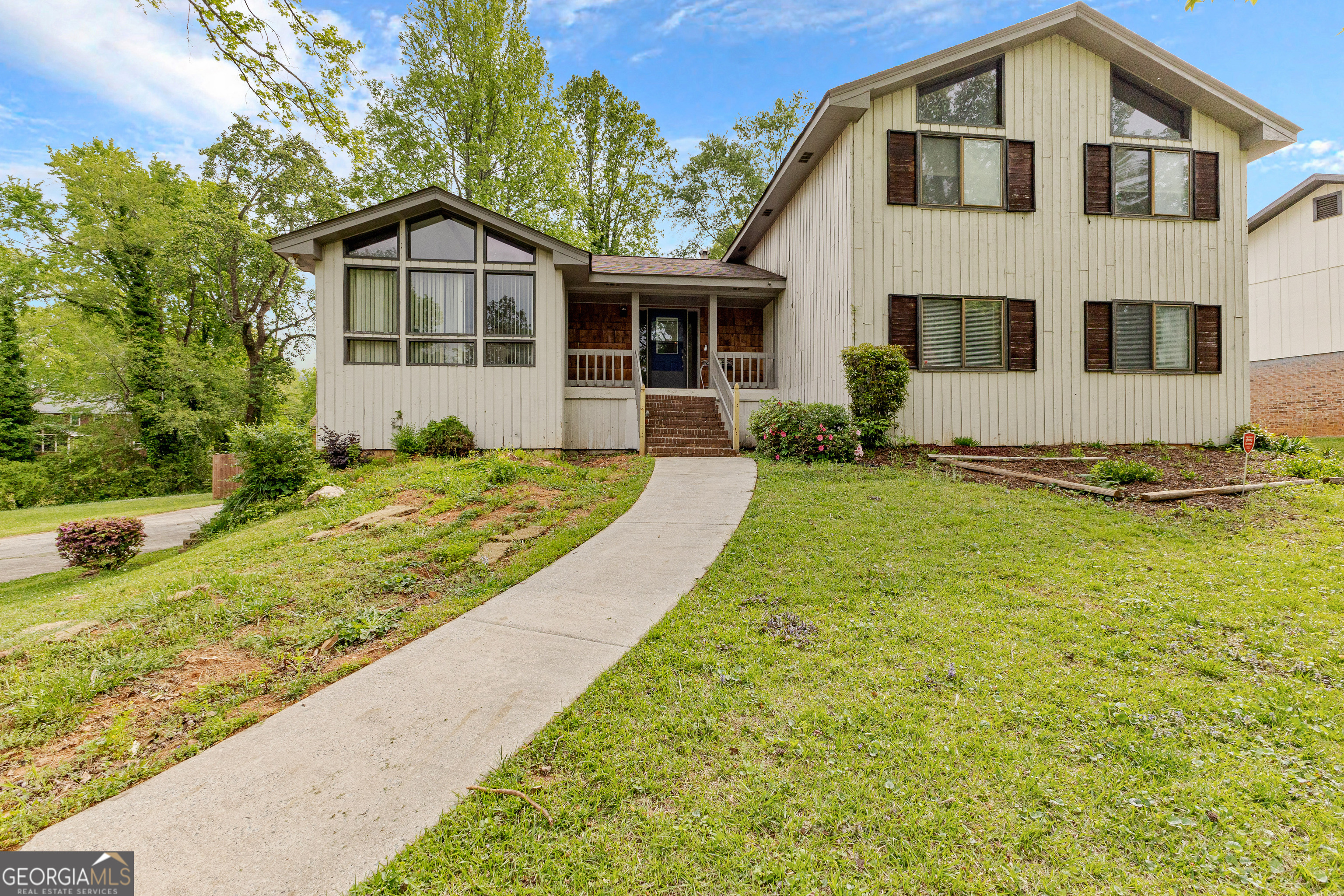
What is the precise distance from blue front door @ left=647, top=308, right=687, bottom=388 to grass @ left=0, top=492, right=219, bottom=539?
11.3 meters

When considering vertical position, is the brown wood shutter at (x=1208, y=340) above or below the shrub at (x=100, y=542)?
above

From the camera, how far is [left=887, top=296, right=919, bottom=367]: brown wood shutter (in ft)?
31.0

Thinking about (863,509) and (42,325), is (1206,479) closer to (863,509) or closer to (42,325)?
(863,509)

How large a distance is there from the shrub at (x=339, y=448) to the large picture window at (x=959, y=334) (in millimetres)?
10593

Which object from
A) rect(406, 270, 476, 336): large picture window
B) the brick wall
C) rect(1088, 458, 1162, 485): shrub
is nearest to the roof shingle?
rect(406, 270, 476, 336): large picture window

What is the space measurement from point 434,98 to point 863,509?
20.1 meters

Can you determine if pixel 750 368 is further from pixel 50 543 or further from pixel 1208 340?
pixel 50 543

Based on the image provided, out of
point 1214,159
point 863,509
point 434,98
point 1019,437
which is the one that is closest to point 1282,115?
point 1214,159

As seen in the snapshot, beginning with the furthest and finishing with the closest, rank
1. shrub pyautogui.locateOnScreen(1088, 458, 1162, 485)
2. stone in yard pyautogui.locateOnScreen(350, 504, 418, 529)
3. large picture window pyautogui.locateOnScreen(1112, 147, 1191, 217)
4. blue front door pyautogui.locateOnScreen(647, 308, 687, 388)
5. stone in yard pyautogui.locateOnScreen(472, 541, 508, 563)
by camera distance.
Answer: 1. blue front door pyautogui.locateOnScreen(647, 308, 687, 388)
2. large picture window pyautogui.locateOnScreen(1112, 147, 1191, 217)
3. shrub pyautogui.locateOnScreen(1088, 458, 1162, 485)
4. stone in yard pyautogui.locateOnScreen(350, 504, 418, 529)
5. stone in yard pyautogui.locateOnScreen(472, 541, 508, 563)

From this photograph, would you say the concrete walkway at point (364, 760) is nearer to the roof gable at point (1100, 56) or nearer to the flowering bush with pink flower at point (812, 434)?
the flowering bush with pink flower at point (812, 434)

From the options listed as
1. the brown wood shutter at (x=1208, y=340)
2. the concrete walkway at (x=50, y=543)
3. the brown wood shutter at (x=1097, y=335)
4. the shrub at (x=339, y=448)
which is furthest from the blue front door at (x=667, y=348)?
the brown wood shutter at (x=1208, y=340)

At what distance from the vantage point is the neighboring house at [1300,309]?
13930 millimetres

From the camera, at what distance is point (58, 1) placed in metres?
6.02

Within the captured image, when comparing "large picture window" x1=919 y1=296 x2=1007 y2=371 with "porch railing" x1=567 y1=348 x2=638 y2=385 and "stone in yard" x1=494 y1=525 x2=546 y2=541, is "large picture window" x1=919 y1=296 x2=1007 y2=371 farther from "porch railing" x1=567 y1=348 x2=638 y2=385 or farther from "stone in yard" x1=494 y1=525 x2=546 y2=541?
"stone in yard" x1=494 y1=525 x2=546 y2=541
